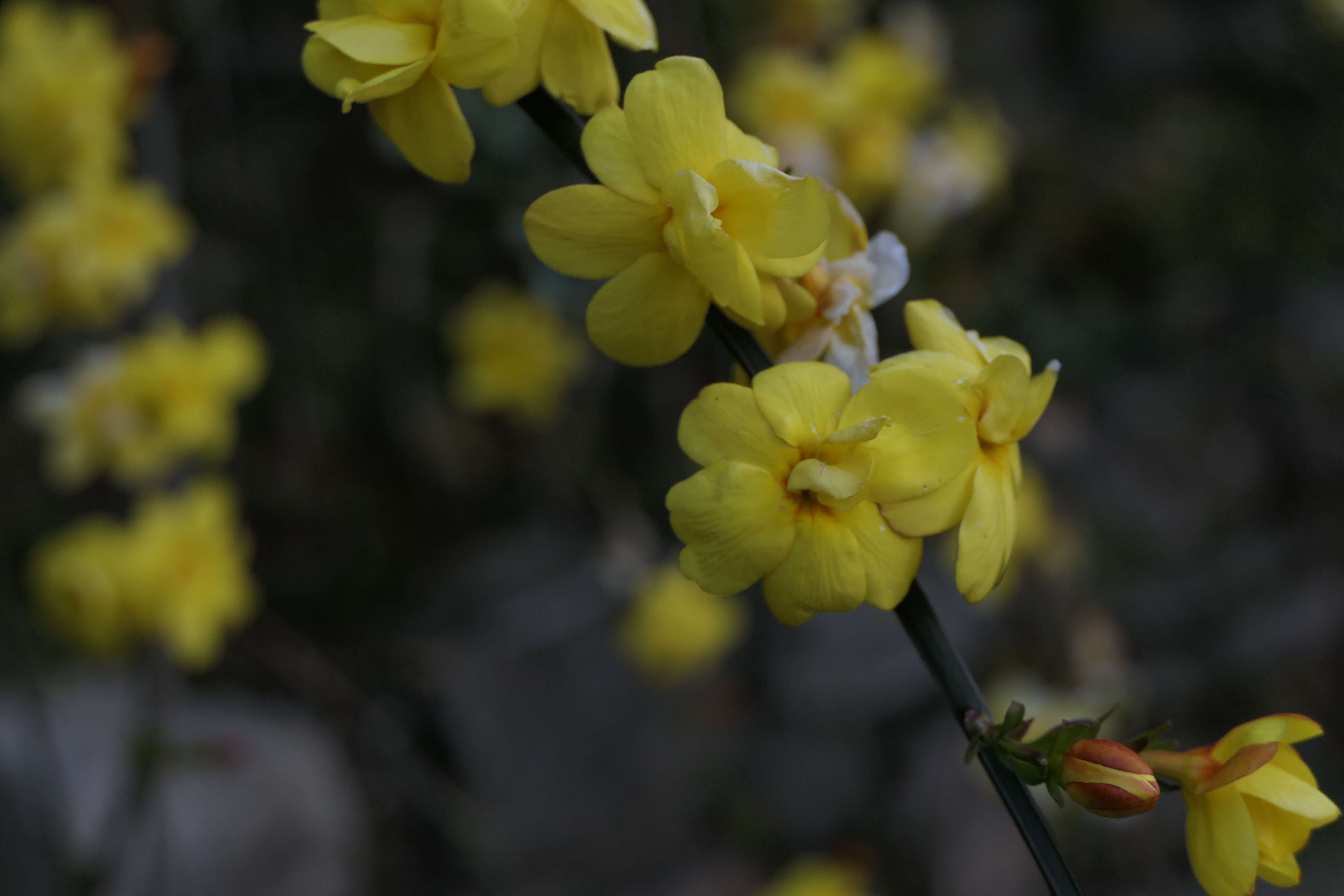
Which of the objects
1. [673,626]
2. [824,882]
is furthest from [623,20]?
[824,882]

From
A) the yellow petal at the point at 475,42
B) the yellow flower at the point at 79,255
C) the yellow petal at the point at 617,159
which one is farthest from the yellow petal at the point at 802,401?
the yellow flower at the point at 79,255

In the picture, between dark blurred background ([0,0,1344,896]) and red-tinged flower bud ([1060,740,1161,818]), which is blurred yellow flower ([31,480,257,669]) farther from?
red-tinged flower bud ([1060,740,1161,818])

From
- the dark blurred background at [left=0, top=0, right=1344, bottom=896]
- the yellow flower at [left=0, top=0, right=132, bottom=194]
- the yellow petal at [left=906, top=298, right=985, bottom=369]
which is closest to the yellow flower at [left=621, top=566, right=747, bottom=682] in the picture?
the dark blurred background at [left=0, top=0, right=1344, bottom=896]

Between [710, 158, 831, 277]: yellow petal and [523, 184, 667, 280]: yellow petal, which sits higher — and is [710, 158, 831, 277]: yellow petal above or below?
above

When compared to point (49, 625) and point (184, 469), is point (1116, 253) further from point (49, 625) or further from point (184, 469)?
point (49, 625)

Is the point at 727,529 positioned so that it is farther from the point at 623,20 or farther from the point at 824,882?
the point at 824,882
